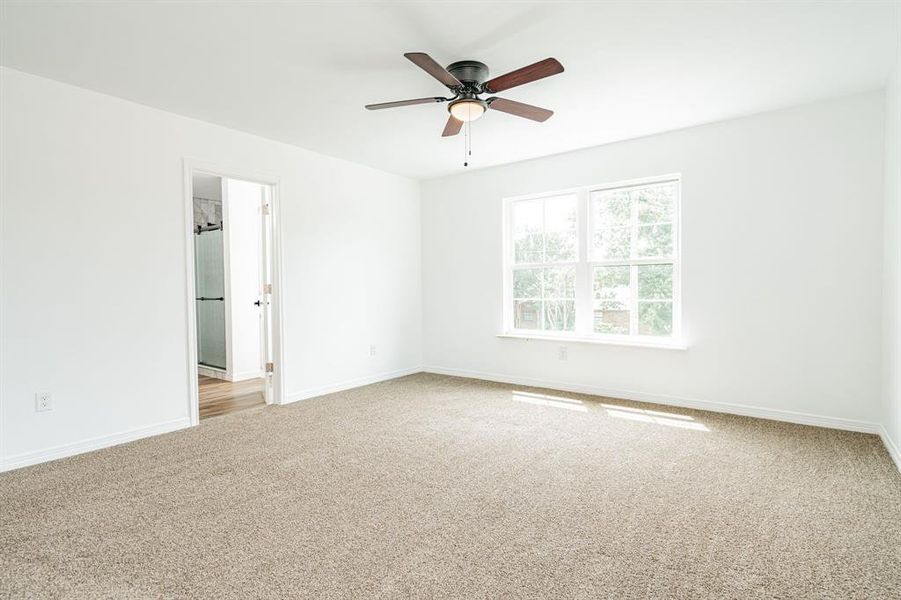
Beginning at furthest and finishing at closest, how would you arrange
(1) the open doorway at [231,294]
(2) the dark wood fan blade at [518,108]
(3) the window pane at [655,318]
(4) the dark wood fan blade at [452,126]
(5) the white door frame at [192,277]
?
(1) the open doorway at [231,294] → (3) the window pane at [655,318] → (5) the white door frame at [192,277] → (4) the dark wood fan blade at [452,126] → (2) the dark wood fan blade at [518,108]

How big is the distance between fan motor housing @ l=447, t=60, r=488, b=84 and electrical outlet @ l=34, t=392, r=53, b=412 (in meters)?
3.31

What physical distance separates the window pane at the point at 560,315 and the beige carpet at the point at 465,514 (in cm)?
152

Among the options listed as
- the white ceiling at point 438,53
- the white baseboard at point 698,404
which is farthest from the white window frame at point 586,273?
the white ceiling at point 438,53

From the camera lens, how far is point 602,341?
4574 mm

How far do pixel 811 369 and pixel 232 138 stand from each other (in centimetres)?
513

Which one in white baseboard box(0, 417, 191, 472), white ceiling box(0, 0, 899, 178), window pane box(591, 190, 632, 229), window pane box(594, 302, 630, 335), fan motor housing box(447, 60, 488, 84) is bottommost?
white baseboard box(0, 417, 191, 472)

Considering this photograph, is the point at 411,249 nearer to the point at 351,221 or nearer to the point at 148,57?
the point at 351,221

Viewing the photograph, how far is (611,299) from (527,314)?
3.26ft

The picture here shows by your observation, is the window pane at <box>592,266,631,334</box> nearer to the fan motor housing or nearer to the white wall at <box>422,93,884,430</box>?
the white wall at <box>422,93,884,430</box>

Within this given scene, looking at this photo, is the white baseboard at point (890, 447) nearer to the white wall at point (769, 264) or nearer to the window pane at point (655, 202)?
the white wall at point (769, 264)

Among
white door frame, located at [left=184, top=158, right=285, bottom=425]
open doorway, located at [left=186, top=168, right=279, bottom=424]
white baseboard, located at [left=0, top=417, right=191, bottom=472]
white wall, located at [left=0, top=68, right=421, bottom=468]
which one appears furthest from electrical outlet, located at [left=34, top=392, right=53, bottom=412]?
open doorway, located at [left=186, top=168, right=279, bottom=424]

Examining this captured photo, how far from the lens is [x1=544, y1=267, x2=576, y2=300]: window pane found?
489 centimetres

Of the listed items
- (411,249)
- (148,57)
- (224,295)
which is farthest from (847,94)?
(224,295)

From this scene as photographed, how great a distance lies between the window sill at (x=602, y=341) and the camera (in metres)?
4.20
